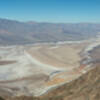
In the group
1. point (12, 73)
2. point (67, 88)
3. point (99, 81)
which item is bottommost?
point (12, 73)

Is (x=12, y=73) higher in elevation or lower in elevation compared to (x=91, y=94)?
lower

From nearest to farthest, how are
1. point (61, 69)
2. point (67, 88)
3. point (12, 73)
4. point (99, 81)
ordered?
point (99, 81) < point (67, 88) < point (12, 73) < point (61, 69)

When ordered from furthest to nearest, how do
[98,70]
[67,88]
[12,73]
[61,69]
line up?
[61,69] < [12,73] < [98,70] < [67,88]

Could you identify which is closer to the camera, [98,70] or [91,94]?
[91,94]

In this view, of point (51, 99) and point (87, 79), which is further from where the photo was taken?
point (87, 79)

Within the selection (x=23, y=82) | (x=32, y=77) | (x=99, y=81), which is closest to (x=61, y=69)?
(x=32, y=77)

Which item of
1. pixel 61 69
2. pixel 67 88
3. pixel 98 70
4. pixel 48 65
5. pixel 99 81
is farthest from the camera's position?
pixel 48 65

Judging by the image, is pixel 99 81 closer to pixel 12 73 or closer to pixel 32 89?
pixel 32 89

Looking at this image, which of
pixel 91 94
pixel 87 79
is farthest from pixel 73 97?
pixel 87 79

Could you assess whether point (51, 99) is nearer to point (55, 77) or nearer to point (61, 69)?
point (55, 77)
